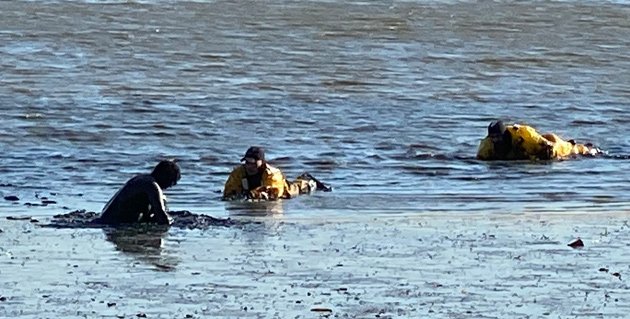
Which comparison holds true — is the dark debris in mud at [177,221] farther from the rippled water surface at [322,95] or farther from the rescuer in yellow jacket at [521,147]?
the rescuer in yellow jacket at [521,147]

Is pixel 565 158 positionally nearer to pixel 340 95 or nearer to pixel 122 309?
pixel 340 95

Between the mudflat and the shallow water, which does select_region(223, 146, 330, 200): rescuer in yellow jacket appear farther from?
the mudflat

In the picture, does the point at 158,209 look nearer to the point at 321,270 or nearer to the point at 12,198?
the point at 321,270

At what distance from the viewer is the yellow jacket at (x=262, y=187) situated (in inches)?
738

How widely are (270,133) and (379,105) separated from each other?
3.52 m

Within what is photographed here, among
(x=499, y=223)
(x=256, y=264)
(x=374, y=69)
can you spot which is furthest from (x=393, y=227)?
(x=374, y=69)

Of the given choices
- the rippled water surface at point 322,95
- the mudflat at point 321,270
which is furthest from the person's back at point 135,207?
the rippled water surface at point 322,95

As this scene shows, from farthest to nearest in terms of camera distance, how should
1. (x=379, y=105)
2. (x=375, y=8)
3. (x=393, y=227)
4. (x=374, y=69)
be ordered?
(x=375, y=8), (x=374, y=69), (x=379, y=105), (x=393, y=227)

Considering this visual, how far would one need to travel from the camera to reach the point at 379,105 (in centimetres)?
2934

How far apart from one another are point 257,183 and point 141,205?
135 inches

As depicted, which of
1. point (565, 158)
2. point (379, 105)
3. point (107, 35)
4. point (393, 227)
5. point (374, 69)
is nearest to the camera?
point (393, 227)

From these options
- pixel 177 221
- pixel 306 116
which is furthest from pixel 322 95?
pixel 177 221

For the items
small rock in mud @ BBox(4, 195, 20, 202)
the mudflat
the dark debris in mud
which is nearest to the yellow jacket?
small rock in mud @ BBox(4, 195, 20, 202)

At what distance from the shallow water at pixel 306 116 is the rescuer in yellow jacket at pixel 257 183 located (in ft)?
0.94
